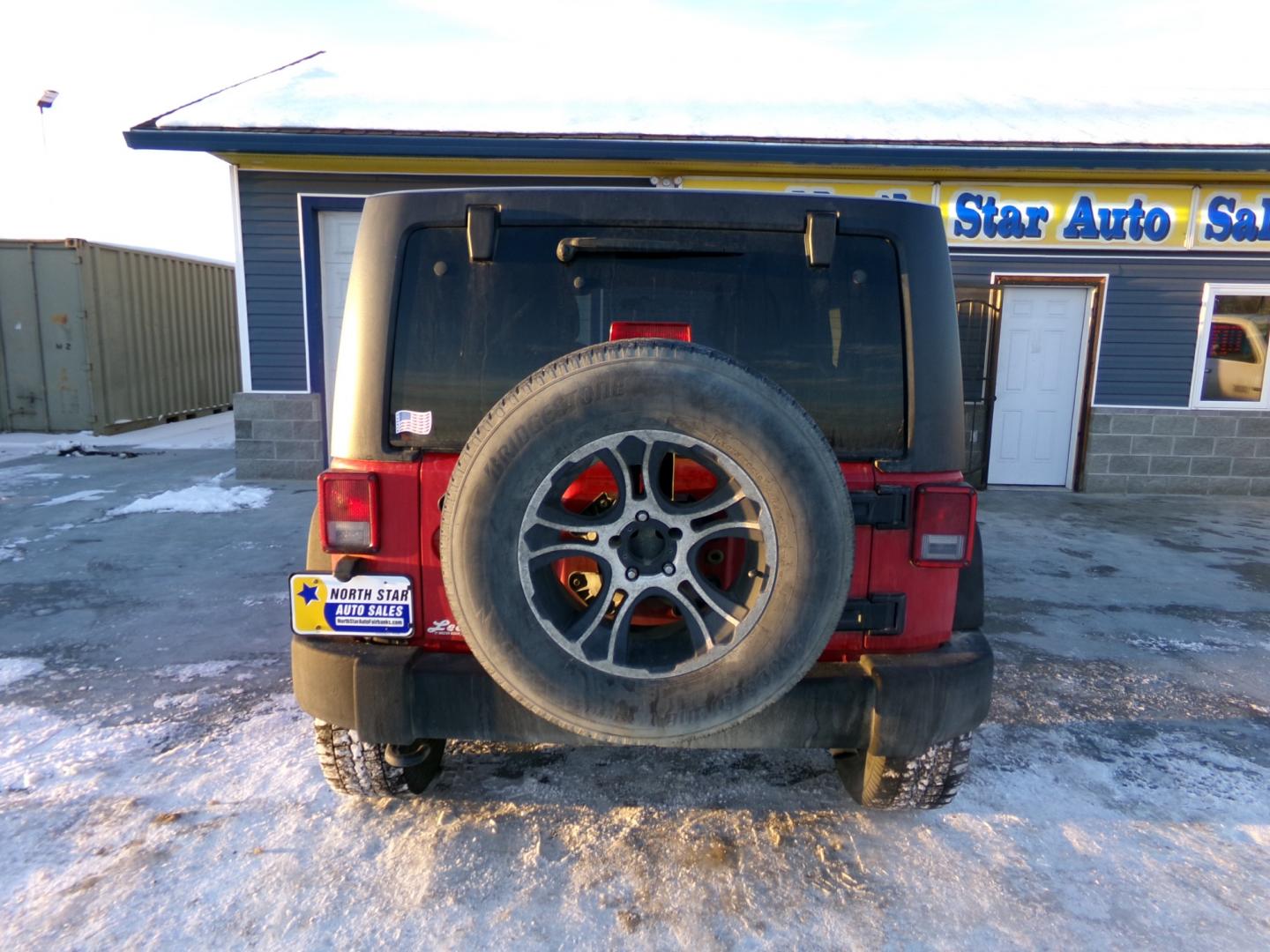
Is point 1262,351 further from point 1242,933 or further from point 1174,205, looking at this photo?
point 1242,933

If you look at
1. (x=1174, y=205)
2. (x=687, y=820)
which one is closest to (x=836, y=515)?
(x=687, y=820)

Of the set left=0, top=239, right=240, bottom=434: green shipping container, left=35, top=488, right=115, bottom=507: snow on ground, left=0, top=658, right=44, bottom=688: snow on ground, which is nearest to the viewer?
left=0, top=658, right=44, bottom=688: snow on ground

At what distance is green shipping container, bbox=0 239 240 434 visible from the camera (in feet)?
39.2

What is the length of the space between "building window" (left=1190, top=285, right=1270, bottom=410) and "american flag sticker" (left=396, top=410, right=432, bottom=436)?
9690 millimetres

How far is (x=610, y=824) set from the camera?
2697 millimetres

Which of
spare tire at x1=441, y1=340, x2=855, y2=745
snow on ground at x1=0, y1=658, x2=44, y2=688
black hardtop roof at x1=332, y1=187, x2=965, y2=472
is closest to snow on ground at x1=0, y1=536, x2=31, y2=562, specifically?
snow on ground at x1=0, y1=658, x2=44, y2=688

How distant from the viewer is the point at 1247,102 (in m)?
10.1

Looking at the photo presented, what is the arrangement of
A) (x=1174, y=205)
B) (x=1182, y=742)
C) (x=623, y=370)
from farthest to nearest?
(x=1174, y=205) → (x=1182, y=742) → (x=623, y=370)

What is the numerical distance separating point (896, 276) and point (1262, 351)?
9333 mm

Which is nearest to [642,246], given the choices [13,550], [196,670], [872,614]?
[872,614]

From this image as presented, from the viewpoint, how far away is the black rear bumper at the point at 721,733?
7.48 ft

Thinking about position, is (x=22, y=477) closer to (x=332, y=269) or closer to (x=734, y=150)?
(x=332, y=269)

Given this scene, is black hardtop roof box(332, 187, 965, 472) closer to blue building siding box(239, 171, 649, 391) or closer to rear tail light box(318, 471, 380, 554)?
rear tail light box(318, 471, 380, 554)

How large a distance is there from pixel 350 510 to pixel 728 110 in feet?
27.5
